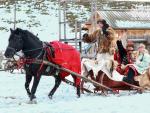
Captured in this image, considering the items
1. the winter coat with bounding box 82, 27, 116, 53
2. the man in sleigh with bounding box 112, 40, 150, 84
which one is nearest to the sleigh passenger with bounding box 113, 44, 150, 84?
the man in sleigh with bounding box 112, 40, 150, 84

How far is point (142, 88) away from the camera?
12977mm

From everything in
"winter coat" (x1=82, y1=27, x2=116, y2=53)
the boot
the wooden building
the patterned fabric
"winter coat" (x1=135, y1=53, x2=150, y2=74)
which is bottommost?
the wooden building

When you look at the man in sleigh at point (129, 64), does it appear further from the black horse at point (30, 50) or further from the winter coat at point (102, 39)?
the black horse at point (30, 50)

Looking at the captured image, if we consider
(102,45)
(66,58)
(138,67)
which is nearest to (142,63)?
(138,67)

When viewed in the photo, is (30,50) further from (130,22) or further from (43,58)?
(130,22)

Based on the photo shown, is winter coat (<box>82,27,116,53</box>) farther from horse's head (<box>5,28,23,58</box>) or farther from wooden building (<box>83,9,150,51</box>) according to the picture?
wooden building (<box>83,9,150,51</box>)

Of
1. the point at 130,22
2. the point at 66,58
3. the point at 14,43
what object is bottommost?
the point at 130,22

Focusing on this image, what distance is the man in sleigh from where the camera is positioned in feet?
43.0

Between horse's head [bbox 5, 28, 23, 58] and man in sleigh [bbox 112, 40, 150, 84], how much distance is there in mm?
2609

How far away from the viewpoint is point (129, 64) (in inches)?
525

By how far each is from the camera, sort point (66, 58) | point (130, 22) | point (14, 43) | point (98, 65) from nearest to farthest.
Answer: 1. point (14, 43)
2. point (66, 58)
3. point (98, 65)
4. point (130, 22)

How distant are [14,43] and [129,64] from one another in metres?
3.22

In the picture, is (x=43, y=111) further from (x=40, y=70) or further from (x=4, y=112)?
(x=40, y=70)

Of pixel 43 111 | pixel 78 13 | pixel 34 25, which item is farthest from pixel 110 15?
pixel 43 111
